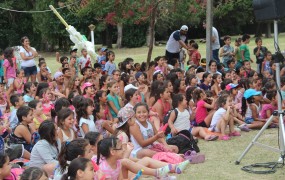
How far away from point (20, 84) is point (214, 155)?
462 centimetres

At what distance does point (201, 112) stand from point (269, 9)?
267 cm

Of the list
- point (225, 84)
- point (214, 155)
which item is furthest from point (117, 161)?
point (225, 84)

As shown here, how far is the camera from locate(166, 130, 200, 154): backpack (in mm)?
6574

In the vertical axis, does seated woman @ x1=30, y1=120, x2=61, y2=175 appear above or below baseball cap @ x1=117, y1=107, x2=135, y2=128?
below

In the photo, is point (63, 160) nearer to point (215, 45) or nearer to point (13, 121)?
point (13, 121)

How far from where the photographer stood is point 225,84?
30.8 ft

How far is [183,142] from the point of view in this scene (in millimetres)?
6586

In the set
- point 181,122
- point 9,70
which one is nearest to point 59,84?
point 9,70

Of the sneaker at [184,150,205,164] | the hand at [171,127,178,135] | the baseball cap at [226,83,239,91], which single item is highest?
the baseball cap at [226,83,239,91]

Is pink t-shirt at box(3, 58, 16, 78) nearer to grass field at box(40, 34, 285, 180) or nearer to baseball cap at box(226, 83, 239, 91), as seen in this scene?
baseball cap at box(226, 83, 239, 91)

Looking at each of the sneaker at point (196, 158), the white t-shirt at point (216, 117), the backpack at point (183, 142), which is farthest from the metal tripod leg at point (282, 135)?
the white t-shirt at point (216, 117)

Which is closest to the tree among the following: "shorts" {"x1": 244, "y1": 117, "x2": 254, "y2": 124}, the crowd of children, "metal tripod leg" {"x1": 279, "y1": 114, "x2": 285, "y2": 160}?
the crowd of children

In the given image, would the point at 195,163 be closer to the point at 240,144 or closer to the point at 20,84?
the point at 240,144

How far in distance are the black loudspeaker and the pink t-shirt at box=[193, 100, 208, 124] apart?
97.5 inches
